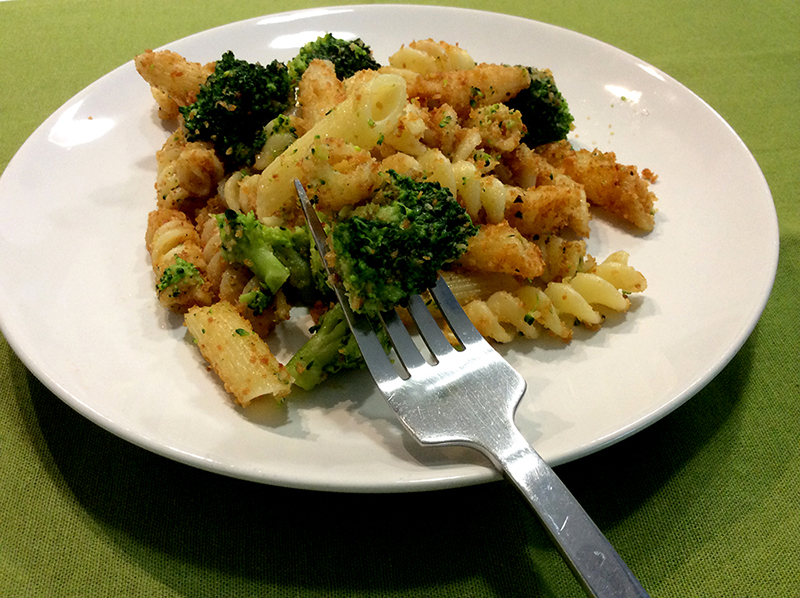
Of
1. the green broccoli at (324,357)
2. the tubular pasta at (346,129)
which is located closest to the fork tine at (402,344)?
the green broccoli at (324,357)

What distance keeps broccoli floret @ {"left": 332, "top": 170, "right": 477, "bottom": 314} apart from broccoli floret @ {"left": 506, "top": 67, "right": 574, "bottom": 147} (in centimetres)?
88

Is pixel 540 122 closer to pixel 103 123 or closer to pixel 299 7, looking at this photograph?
pixel 103 123

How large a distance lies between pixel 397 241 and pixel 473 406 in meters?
0.54

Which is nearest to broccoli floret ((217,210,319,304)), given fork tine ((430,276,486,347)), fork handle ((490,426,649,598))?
fork tine ((430,276,486,347))

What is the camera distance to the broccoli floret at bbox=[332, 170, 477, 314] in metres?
1.72

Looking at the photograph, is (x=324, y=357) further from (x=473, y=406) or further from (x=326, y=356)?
(x=473, y=406)

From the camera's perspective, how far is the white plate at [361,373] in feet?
5.19

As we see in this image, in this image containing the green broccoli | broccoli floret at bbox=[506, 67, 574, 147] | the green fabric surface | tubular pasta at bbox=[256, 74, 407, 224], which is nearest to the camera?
the green fabric surface

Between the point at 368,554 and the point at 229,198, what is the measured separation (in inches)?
53.7

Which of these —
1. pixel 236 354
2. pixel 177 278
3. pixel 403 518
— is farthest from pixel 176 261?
pixel 403 518

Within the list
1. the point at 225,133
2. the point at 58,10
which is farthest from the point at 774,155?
the point at 58,10

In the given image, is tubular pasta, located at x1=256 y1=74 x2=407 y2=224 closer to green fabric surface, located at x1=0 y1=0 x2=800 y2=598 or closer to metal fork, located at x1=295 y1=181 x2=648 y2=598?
metal fork, located at x1=295 y1=181 x2=648 y2=598

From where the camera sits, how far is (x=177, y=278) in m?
1.96

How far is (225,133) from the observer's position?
7.75 feet
